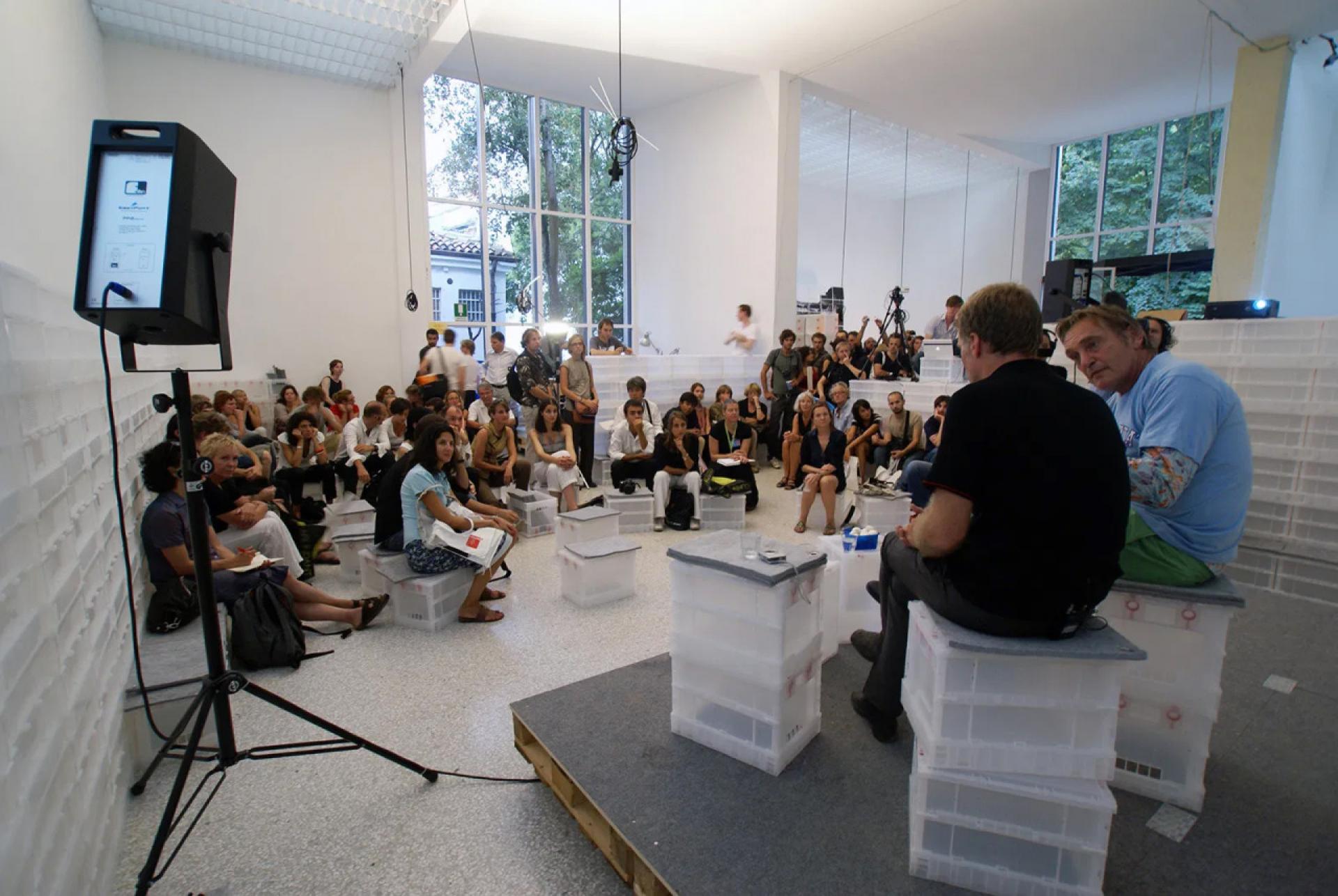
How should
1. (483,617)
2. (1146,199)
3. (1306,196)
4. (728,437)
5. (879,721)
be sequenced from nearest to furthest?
(879,721)
(483,617)
(728,437)
(1306,196)
(1146,199)

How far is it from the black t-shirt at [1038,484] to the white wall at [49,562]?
1.86 metres

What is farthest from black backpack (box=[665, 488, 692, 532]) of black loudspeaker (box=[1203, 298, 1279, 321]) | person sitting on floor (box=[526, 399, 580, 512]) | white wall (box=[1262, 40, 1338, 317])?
white wall (box=[1262, 40, 1338, 317])

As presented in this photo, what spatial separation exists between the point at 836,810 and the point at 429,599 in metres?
2.22

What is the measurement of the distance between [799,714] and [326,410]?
588 centimetres

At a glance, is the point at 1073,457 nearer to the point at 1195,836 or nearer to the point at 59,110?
the point at 1195,836

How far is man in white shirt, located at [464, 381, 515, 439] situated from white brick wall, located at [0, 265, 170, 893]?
3.98 metres

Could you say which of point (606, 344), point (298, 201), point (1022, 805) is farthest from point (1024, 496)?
point (298, 201)

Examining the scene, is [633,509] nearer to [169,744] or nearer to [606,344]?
[606,344]

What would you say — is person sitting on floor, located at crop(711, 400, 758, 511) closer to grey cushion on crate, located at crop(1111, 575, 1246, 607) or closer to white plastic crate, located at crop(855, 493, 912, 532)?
white plastic crate, located at crop(855, 493, 912, 532)

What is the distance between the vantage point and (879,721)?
2021 millimetres

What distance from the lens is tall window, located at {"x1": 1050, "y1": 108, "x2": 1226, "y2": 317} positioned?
10.1 metres

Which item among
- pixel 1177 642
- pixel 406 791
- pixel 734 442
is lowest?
pixel 406 791

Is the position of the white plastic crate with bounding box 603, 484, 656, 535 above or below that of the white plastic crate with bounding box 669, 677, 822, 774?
below

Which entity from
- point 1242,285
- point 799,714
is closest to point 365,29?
point 799,714
